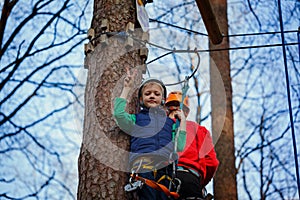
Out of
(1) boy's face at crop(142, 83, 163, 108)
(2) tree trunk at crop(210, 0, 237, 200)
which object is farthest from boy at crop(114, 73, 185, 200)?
A: (2) tree trunk at crop(210, 0, 237, 200)

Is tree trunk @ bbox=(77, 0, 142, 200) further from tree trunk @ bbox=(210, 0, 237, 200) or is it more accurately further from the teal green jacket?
tree trunk @ bbox=(210, 0, 237, 200)

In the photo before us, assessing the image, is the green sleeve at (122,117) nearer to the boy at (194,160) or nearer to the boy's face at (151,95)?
the boy's face at (151,95)

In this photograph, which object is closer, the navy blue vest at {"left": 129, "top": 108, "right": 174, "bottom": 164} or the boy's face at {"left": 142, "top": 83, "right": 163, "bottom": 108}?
the navy blue vest at {"left": 129, "top": 108, "right": 174, "bottom": 164}

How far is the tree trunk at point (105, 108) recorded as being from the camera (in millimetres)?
2982

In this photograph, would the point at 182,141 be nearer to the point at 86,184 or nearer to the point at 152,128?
the point at 152,128

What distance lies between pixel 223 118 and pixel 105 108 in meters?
3.57

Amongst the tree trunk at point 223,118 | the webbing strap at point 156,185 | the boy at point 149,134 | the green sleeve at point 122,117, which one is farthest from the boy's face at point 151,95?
the tree trunk at point 223,118

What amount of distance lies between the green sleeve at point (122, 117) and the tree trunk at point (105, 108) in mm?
50

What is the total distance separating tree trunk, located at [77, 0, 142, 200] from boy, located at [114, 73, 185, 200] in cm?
7

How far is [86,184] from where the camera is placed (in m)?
3.00

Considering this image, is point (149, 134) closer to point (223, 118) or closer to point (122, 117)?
point (122, 117)

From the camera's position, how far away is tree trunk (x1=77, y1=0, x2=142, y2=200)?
2982 mm

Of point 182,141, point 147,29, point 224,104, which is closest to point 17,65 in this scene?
point 224,104

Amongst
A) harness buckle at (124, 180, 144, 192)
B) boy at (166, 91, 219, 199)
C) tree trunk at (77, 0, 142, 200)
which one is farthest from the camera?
boy at (166, 91, 219, 199)
